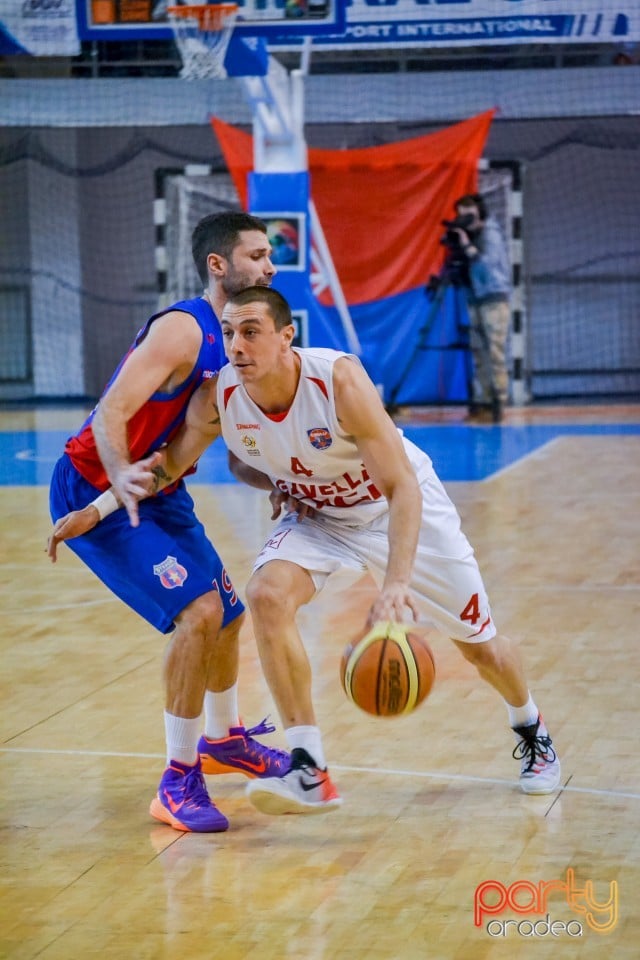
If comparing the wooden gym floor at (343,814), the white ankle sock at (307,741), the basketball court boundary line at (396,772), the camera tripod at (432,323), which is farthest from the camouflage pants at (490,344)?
the white ankle sock at (307,741)

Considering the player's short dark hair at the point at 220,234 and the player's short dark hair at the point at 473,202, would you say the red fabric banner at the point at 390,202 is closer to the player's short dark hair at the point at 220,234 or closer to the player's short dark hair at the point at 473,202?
the player's short dark hair at the point at 473,202

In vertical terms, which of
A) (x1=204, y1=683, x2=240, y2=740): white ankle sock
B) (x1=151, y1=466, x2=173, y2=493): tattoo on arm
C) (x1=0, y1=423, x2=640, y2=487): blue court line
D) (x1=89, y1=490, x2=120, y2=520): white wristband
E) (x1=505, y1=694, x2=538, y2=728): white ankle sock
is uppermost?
(x1=151, y1=466, x2=173, y2=493): tattoo on arm

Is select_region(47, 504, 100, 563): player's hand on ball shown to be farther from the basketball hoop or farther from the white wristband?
the basketball hoop

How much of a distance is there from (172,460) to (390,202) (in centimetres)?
1335

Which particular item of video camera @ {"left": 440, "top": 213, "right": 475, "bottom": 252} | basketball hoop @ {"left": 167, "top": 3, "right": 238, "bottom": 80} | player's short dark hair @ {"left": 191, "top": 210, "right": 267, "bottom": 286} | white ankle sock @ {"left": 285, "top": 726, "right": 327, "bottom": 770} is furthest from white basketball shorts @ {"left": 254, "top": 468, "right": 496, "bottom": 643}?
video camera @ {"left": 440, "top": 213, "right": 475, "bottom": 252}

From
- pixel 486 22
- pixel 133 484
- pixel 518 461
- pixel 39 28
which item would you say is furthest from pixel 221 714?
pixel 486 22

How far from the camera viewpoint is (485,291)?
54.4 feet

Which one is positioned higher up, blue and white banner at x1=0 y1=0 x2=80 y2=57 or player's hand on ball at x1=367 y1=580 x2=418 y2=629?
blue and white banner at x1=0 y1=0 x2=80 y2=57

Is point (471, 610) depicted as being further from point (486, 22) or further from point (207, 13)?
point (486, 22)

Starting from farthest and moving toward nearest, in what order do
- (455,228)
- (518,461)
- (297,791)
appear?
1. (455,228)
2. (518,461)
3. (297,791)

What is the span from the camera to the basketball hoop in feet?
42.4

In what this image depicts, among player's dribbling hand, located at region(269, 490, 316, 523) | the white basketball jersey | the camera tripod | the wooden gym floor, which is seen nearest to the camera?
the wooden gym floor

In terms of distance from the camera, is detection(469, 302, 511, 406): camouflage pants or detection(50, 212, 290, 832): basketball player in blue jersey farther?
detection(469, 302, 511, 406): camouflage pants

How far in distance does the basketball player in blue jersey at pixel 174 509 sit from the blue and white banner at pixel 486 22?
10550mm
